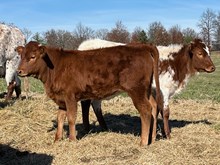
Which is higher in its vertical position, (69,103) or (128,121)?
(69,103)

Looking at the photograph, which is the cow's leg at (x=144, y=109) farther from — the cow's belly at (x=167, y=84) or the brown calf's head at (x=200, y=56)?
the brown calf's head at (x=200, y=56)

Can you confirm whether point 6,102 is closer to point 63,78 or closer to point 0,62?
point 0,62

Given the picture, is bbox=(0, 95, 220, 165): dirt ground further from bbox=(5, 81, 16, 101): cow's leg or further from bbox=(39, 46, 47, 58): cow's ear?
bbox=(39, 46, 47, 58): cow's ear

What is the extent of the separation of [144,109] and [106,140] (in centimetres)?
A: 96

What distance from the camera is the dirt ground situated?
20.1 ft

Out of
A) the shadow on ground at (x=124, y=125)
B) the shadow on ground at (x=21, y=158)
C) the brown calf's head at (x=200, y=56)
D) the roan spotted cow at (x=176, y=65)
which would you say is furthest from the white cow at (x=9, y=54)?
the brown calf's head at (x=200, y=56)

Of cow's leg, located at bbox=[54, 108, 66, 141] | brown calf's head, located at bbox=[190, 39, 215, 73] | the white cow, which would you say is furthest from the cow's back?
the white cow

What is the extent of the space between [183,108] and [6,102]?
4939 millimetres

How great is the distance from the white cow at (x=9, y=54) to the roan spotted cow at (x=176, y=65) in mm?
3485

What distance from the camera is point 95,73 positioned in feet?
23.2

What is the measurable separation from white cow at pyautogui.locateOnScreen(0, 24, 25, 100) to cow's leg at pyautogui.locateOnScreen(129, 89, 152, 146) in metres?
5.43

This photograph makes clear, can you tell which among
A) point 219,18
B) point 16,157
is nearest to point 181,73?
point 16,157

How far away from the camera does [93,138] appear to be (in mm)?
7363

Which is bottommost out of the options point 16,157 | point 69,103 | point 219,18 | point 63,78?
point 16,157
